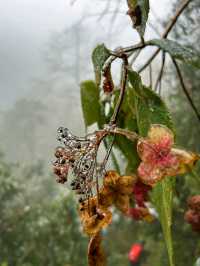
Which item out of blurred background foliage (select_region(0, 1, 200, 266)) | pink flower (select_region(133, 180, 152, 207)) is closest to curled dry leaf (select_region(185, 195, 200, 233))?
pink flower (select_region(133, 180, 152, 207))

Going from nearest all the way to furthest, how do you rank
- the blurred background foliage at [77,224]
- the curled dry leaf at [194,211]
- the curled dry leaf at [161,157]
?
the curled dry leaf at [161,157] → the curled dry leaf at [194,211] → the blurred background foliage at [77,224]

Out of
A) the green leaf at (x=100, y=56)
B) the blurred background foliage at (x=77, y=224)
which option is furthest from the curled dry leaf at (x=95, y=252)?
the blurred background foliage at (x=77, y=224)

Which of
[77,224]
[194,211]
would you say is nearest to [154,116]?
[194,211]

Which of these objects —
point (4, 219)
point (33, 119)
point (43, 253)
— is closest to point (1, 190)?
point (4, 219)

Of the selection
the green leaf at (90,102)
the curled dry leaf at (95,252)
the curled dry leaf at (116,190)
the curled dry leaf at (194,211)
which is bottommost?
the curled dry leaf at (95,252)

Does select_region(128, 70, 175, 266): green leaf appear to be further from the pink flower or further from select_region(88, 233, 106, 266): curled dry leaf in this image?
the pink flower

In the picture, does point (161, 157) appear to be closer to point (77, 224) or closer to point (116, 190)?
point (116, 190)

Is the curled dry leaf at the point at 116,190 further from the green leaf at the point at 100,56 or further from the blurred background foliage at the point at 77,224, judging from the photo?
the blurred background foliage at the point at 77,224
